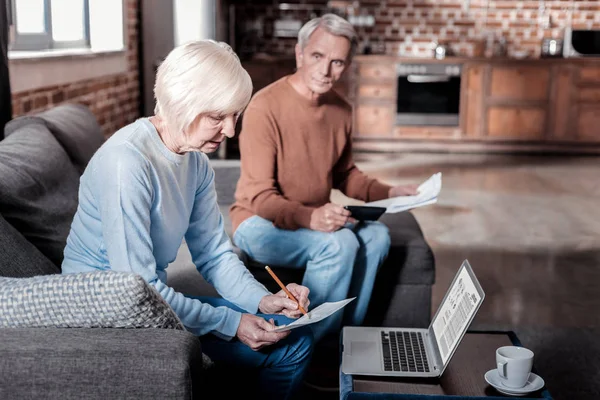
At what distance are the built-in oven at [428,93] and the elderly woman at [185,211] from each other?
5787 mm

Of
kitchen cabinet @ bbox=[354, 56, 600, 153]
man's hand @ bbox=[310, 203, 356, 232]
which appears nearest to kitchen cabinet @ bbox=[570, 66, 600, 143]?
kitchen cabinet @ bbox=[354, 56, 600, 153]

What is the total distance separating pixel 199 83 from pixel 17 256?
615mm

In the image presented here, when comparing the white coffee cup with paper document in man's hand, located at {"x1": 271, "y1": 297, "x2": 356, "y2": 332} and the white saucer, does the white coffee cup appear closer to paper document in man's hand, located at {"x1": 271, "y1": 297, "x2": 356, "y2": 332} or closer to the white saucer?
the white saucer

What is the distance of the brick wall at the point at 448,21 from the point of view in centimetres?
789

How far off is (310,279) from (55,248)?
82cm

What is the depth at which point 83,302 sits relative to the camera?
1326 millimetres

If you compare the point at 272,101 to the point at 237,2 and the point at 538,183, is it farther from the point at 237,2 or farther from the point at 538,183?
the point at 237,2

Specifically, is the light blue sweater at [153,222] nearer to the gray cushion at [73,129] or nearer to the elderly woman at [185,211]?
the elderly woman at [185,211]

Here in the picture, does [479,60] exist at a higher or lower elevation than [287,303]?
higher

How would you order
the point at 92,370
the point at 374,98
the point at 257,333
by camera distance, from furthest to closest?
the point at 374,98 → the point at 257,333 → the point at 92,370

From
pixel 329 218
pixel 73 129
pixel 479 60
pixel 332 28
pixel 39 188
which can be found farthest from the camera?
pixel 479 60

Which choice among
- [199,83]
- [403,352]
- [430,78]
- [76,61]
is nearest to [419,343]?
[403,352]

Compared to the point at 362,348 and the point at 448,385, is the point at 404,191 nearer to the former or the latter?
the point at 362,348

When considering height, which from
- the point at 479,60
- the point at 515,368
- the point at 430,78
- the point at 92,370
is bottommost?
the point at 515,368
